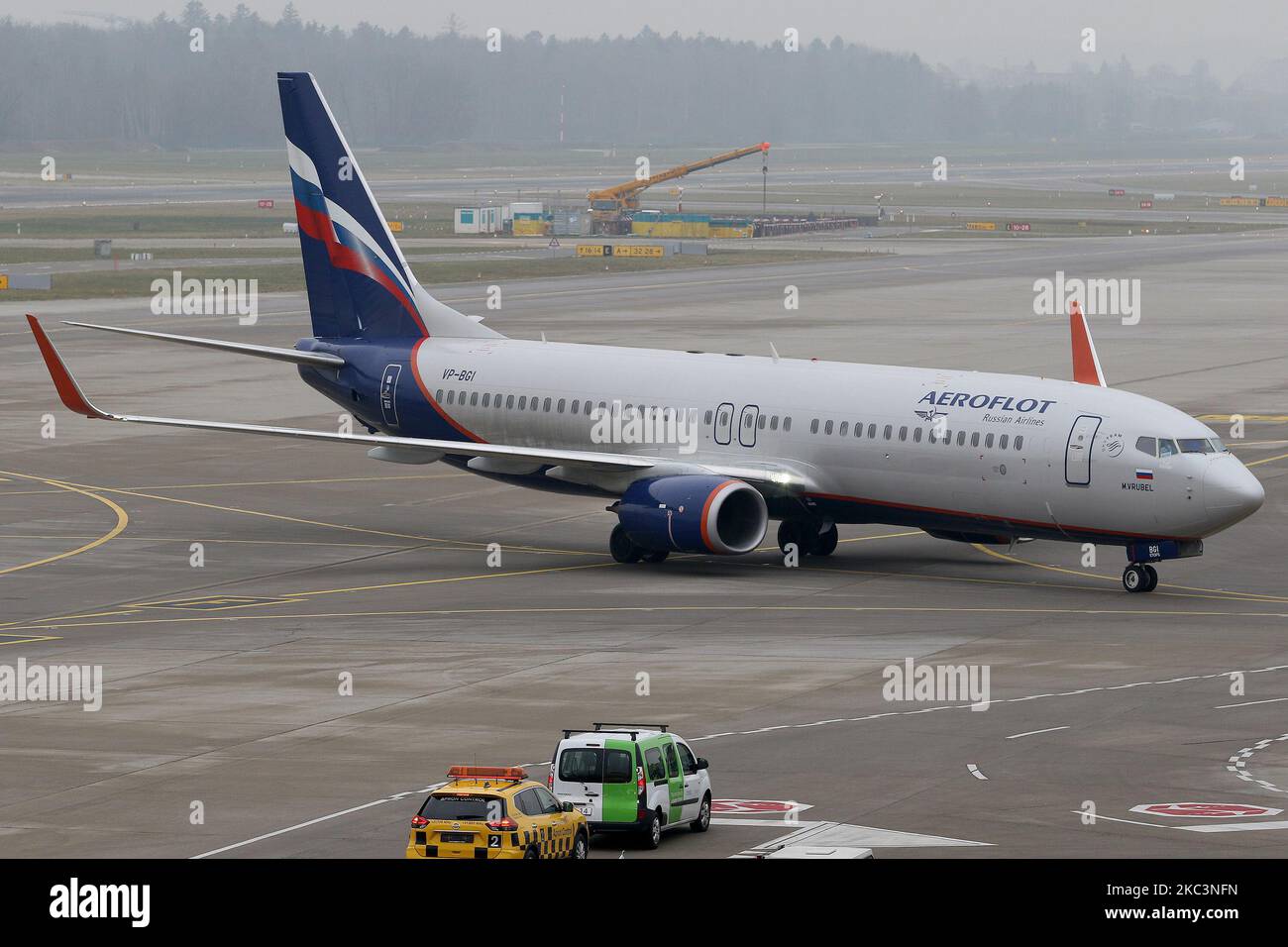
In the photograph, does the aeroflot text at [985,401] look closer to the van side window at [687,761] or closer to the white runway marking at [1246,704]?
the white runway marking at [1246,704]

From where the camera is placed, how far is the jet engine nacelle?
51.2m

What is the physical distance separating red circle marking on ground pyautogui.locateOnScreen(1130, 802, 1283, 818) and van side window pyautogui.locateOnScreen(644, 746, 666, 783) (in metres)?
6.80

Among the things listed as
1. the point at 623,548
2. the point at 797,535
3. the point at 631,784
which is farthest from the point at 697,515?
the point at 631,784

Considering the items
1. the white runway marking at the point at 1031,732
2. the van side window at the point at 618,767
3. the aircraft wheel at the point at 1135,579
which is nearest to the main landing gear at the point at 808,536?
the aircraft wheel at the point at 1135,579

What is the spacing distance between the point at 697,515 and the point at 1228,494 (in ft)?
41.1

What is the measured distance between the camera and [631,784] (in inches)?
1109

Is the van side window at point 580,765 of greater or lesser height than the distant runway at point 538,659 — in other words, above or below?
above

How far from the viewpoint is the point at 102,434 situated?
3098 inches

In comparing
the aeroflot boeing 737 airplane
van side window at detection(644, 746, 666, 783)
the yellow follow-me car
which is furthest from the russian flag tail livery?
the yellow follow-me car

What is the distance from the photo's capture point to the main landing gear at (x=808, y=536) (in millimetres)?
54500

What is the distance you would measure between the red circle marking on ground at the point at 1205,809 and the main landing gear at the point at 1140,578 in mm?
19844

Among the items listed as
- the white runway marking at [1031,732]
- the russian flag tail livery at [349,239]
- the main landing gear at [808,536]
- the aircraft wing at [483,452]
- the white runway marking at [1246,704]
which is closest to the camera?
the white runway marking at [1031,732]

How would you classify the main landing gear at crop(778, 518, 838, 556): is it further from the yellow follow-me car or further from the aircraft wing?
the yellow follow-me car

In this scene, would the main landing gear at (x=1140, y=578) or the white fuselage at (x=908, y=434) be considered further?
the main landing gear at (x=1140, y=578)
